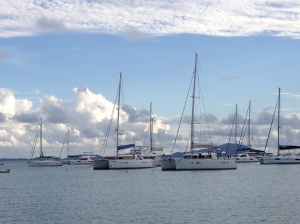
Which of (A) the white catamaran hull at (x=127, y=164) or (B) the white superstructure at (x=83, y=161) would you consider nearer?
(A) the white catamaran hull at (x=127, y=164)

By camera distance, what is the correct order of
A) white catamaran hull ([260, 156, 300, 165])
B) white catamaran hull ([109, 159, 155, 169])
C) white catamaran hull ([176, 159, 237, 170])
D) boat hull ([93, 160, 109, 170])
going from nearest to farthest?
1. white catamaran hull ([176, 159, 237, 170])
2. white catamaran hull ([109, 159, 155, 169])
3. boat hull ([93, 160, 109, 170])
4. white catamaran hull ([260, 156, 300, 165])

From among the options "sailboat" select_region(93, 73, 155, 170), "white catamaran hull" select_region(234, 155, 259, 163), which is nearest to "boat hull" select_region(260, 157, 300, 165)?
"white catamaran hull" select_region(234, 155, 259, 163)

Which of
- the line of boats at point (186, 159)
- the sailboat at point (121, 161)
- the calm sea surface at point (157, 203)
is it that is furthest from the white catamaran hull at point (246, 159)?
the calm sea surface at point (157, 203)

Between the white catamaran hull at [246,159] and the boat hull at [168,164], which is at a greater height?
the white catamaran hull at [246,159]

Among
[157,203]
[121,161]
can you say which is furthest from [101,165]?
[157,203]

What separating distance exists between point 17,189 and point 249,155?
105611mm

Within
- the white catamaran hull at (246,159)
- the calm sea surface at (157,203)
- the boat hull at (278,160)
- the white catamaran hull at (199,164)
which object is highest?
the white catamaran hull at (246,159)

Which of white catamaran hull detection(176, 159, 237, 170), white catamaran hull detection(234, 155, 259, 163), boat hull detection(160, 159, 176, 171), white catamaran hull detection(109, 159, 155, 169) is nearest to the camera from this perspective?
white catamaran hull detection(176, 159, 237, 170)

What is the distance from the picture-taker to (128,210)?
154ft

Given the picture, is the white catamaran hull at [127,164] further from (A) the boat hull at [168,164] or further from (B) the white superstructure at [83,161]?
(B) the white superstructure at [83,161]

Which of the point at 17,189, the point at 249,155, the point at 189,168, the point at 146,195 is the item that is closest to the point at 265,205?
the point at 146,195

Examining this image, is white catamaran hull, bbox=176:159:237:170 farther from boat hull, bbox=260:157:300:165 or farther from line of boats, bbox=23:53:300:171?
boat hull, bbox=260:157:300:165

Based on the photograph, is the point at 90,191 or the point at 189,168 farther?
the point at 189,168

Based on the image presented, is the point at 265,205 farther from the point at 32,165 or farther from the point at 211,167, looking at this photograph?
the point at 32,165
